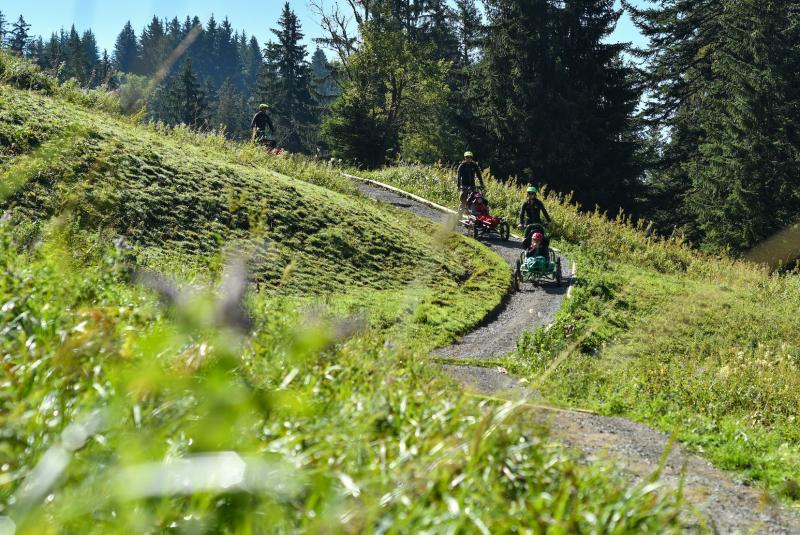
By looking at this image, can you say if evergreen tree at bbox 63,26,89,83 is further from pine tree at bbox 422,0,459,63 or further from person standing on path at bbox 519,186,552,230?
person standing on path at bbox 519,186,552,230

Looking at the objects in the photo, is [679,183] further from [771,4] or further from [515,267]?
[515,267]

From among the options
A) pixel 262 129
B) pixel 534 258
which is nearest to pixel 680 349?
pixel 534 258

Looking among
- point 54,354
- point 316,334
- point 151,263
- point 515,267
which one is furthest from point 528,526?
point 515,267

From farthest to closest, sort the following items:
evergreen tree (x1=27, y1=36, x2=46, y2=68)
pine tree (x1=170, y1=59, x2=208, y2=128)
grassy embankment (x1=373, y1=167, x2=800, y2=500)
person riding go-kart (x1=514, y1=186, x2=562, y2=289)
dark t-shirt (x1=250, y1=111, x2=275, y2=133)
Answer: evergreen tree (x1=27, y1=36, x2=46, y2=68) < pine tree (x1=170, y1=59, x2=208, y2=128) < dark t-shirt (x1=250, y1=111, x2=275, y2=133) < person riding go-kart (x1=514, y1=186, x2=562, y2=289) < grassy embankment (x1=373, y1=167, x2=800, y2=500)

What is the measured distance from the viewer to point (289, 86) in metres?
77.6

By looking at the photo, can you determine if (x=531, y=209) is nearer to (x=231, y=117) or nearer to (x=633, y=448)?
(x=633, y=448)

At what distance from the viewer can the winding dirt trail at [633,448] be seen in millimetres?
4402

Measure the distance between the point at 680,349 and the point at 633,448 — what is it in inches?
295

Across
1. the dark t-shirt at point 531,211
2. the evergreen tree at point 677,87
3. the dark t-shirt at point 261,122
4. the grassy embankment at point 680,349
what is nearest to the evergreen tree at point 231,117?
the evergreen tree at point 677,87

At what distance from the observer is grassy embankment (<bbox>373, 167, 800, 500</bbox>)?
805 centimetres

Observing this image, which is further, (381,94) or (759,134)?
(381,94)

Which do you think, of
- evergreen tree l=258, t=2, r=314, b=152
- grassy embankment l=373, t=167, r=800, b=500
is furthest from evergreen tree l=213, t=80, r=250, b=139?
grassy embankment l=373, t=167, r=800, b=500

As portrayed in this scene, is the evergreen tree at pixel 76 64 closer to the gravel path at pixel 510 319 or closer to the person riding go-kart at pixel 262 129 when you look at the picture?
the person riding go-kart at pixel 262 129

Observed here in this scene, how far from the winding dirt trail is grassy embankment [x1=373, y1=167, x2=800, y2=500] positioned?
0.36 m
